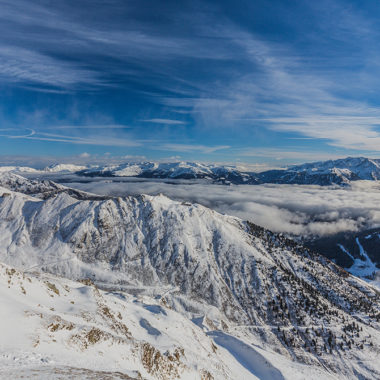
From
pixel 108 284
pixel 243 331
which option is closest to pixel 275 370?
pixel 243 331

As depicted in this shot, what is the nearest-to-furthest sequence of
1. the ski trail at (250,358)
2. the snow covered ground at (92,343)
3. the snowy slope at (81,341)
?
the snowy slope at (81,341), the snow covered ground at (92,343), the ski trail at (250,358)

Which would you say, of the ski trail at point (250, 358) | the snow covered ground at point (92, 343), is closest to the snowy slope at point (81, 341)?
the snow covered ground at point (92, 343)

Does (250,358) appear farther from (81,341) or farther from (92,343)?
(81,341)

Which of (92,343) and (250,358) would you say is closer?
(92,343)

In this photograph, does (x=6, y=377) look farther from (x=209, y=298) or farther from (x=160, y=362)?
(x=209, y=298)

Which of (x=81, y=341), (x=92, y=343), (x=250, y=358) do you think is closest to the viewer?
(x=81, y=341)

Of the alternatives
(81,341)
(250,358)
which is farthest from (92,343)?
(250,358)

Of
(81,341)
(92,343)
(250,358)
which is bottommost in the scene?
(250,358)

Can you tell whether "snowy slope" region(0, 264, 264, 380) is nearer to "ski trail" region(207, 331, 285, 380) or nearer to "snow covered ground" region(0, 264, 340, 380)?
"snow covered ground" region(0, 264, 340, 380)

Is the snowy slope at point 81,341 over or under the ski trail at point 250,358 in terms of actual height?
over

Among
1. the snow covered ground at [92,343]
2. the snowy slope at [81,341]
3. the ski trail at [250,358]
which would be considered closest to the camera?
the snowy slope at [81,341]

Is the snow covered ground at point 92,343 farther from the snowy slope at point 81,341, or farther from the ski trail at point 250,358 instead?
the ski trail at point 250,358

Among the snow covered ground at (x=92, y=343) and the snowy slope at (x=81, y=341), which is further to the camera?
the snow covered ground at (x=92, y=343)

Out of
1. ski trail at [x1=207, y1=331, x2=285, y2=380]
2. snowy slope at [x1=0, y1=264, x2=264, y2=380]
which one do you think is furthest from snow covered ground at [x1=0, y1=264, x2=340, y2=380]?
ski trail at [x1=207, y1=331, x2=285, y2=380]
